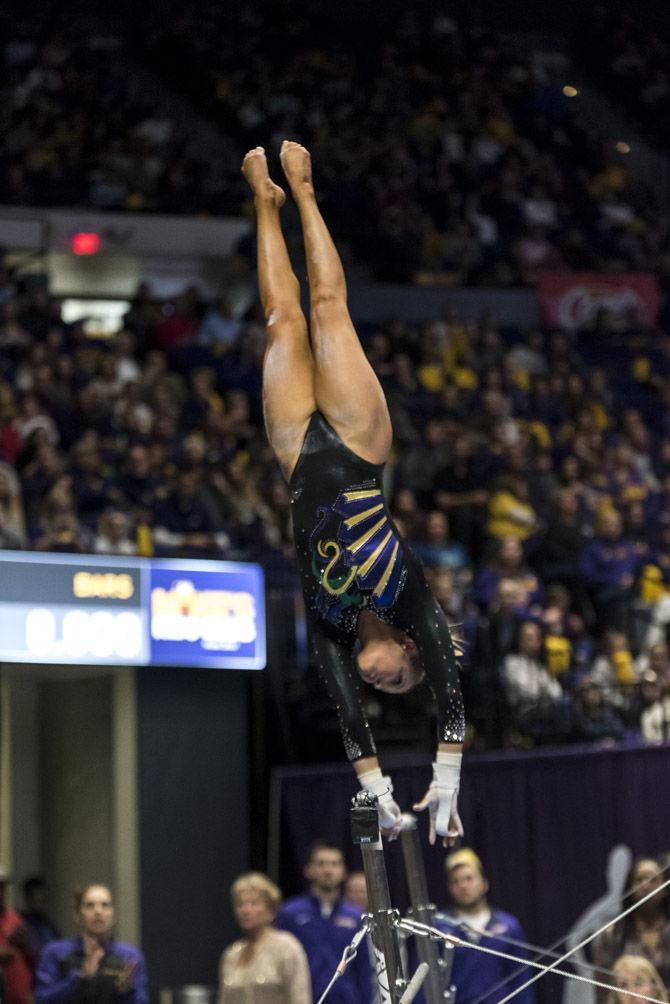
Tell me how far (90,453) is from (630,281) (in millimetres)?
7368

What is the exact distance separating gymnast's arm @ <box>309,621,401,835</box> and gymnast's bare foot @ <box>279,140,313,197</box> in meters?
1.43

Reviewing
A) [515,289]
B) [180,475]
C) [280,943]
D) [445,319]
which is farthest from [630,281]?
[280,943]

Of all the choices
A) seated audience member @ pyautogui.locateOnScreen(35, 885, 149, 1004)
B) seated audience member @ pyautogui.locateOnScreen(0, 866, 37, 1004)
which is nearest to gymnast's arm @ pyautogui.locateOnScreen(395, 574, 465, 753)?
seated audience member @ pyautogui.locateOnScreen(35, 885, 149, 1004)

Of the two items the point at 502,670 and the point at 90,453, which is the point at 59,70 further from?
the point at 502,670

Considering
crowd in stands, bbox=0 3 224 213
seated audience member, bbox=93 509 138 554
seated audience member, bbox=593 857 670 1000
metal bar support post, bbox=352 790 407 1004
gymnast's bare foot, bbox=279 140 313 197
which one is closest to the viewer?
metal bar support post, bbox=352 790 407 1004

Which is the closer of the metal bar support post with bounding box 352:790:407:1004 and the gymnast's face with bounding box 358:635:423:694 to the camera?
the metal bar support post with bounding box 352:790:407:1004

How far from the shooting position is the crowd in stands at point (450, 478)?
9.77 meters

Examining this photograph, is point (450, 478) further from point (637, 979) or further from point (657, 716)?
point (637, 979)

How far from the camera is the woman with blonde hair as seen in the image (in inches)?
261

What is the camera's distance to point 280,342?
553 centimetres

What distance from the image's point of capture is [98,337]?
12070mm

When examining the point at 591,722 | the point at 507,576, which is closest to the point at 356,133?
the point at 507,576

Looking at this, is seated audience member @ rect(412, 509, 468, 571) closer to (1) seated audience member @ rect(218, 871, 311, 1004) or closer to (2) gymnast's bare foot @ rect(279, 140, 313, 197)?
(1) seated audience member @ rect(218, 871, 311, 1004)

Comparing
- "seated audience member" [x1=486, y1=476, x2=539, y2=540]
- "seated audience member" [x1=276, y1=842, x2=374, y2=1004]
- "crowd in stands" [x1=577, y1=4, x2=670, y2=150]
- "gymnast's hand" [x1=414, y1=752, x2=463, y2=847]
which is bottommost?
"seated audience member" [x1=276, y1=842, x2=374, y2=1004]
